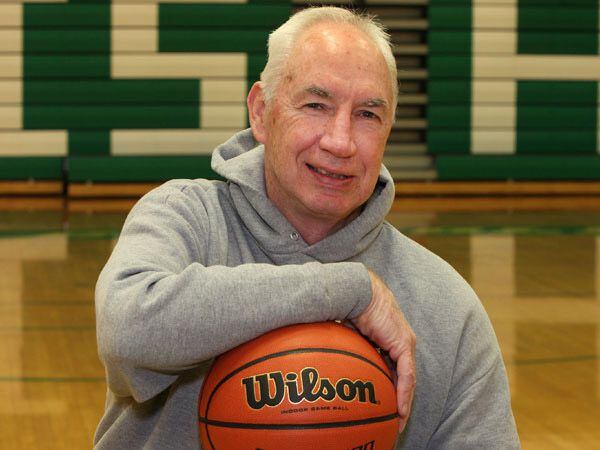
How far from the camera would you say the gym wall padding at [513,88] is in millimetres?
10055

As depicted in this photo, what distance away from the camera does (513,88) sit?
1012cm

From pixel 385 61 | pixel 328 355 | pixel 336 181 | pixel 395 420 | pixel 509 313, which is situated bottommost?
pixel 509 313

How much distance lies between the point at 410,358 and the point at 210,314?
0.32m

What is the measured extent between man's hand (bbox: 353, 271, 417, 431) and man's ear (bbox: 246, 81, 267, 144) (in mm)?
385

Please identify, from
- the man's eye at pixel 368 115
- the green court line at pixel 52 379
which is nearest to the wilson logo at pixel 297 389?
the man's eye at pixel 368 115

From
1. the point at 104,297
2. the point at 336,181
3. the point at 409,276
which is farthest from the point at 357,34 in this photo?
the point at 104,297

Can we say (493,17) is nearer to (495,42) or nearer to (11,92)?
(495,42)

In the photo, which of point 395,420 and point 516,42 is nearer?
point 395,420

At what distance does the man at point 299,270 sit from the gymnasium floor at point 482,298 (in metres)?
1.59

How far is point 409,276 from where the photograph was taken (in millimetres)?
1844

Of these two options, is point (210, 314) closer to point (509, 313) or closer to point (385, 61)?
point (385, 61)

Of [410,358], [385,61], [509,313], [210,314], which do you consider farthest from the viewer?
[509,313]

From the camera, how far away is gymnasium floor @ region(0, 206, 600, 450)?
140 inches

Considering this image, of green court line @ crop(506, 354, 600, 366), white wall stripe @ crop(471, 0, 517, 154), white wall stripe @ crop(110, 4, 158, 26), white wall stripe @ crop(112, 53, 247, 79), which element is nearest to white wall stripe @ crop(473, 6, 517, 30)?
white wall stripe @ crop(471, 0, 517, 154)
